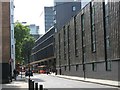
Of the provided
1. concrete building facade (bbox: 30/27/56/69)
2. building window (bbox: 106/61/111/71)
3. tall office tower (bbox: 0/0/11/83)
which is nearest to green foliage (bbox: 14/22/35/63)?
concrete building facade (bbox: 30/27/56/69)

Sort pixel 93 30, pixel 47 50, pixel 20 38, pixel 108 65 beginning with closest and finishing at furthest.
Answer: pixel 108 65, pixel 93 30, pixel 20 38, pixel 47 50

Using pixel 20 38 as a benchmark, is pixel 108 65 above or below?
below

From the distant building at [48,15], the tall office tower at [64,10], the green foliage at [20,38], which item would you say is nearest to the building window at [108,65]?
the green foliage at [20,38]

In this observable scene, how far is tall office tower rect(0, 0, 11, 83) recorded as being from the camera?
3881cm

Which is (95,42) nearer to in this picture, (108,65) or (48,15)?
(108,65)

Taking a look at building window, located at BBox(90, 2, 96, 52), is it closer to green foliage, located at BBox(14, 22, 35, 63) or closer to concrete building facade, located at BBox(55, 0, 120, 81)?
concrete building facade, located at BBox(55, 0, 120, 81)

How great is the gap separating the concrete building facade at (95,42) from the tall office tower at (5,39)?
41.5 feet

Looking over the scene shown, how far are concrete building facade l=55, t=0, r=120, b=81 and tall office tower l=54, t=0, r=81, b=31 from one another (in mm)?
40555

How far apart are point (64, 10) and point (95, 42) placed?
7159cm

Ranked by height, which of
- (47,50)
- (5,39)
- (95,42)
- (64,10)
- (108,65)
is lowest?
(108,65)

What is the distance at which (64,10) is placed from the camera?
124375mm

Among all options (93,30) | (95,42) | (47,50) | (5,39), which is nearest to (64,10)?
(47,50)

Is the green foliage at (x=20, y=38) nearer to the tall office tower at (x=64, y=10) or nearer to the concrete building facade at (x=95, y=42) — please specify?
the concrete building facade at (x=95, y=42)

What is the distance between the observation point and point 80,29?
66750 mm
